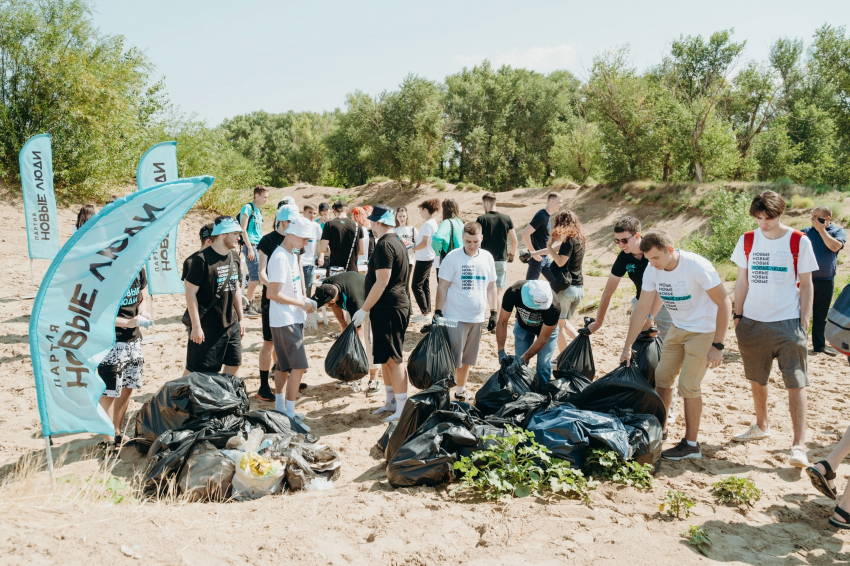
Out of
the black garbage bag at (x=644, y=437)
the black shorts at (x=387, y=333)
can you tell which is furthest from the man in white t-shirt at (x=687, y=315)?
the black shorts at (x=387, y=333)

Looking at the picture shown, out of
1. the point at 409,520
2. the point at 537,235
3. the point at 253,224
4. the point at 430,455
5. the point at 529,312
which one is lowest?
the point at 409,520

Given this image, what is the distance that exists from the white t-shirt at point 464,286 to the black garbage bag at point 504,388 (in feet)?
1.88

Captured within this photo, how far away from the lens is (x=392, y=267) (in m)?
4.89

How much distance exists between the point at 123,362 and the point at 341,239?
3.04 metres

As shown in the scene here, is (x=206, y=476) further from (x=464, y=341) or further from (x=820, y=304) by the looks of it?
(x=820, y=304)

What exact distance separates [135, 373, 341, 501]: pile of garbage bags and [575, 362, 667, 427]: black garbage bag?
6.37ft

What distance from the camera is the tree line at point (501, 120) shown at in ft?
54.5

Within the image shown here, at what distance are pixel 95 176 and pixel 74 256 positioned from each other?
15.9 m

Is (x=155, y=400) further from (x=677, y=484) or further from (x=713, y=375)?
(x=713, y=375)

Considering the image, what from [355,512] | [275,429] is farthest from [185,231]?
[355,512]

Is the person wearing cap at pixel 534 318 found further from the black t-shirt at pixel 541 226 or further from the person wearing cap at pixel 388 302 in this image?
the black t-shirt at pixel 541 226

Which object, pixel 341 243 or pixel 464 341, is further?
pixel 341 243

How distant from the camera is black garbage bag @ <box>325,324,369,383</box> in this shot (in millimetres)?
4910

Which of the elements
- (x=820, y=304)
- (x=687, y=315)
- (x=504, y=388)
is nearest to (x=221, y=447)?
(x=504, y=388)
